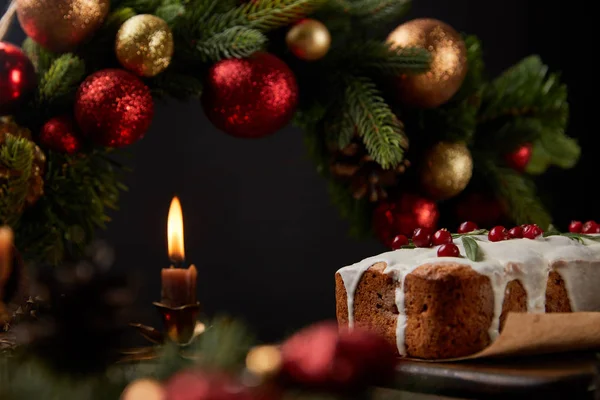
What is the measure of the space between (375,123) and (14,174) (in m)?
0.60

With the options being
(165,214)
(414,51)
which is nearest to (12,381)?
(414,51)

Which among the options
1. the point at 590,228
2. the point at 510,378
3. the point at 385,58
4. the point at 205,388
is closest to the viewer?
the point at 205,388

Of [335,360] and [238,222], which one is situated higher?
[335,360]

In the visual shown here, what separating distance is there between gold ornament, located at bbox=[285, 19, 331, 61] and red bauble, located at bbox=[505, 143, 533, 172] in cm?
54

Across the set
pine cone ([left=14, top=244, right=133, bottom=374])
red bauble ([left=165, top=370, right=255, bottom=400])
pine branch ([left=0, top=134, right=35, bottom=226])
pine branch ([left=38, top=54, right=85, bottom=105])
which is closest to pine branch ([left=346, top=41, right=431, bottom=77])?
pine branch ([left=38, top=54, right=85, bottom=105])

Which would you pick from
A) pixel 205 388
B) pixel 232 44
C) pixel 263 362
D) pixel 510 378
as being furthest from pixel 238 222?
pixel 205 388

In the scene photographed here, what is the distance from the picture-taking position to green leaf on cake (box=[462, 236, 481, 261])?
1.18 m

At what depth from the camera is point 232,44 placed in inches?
49.5

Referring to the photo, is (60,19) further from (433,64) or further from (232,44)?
(433,64)

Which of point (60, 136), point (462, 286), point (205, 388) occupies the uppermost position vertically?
point (60, 136)

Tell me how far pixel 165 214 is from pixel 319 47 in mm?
857

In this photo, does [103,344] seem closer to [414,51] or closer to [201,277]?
[414,51]

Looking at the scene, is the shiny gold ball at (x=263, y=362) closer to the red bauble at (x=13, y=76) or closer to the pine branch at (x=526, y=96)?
the red bauble at (x=13, y=76)

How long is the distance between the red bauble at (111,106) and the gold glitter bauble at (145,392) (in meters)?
0.69
